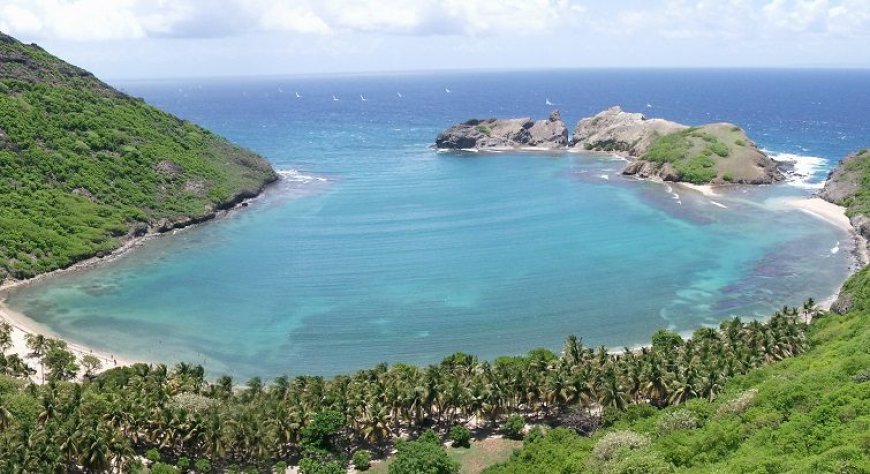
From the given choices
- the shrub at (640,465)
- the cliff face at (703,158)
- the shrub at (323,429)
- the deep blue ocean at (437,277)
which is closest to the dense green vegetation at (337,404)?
the shrub at (323,429)

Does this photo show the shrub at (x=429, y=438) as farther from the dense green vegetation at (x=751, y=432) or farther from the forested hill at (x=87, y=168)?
the forested hill at (x=87, y=168)

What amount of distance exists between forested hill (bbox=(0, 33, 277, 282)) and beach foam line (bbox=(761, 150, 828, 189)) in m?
115

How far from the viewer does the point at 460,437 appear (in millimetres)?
57000

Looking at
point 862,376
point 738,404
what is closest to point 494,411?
point 738,404

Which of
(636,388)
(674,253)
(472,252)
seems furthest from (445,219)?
(636,388)

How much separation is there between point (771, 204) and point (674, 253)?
129ft

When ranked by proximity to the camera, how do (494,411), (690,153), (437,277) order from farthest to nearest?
A: (690,153) → (437,277) → (494,411)

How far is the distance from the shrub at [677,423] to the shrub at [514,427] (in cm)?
1125

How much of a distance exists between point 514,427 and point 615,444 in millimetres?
11557

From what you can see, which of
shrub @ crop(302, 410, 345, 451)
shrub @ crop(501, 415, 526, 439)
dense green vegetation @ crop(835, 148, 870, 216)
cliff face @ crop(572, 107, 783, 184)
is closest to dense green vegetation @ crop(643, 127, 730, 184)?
cliff face @ crop(572, 107, 783, 184)

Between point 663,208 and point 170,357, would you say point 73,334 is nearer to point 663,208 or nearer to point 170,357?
point 170,357

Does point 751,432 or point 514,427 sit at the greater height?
point 751,432

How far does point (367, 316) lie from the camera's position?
84.7 metres

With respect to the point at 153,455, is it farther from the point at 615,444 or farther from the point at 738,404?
the point at 738,404
